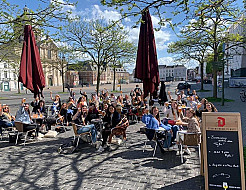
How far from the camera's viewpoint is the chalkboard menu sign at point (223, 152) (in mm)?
3227

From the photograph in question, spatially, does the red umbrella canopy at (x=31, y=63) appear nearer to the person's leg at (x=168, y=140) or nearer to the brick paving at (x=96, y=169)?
the brick paving at (x=96, y=169)

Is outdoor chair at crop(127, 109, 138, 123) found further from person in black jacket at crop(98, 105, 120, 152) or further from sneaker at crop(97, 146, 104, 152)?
sneaker at crop(97, 146, 104, 152)

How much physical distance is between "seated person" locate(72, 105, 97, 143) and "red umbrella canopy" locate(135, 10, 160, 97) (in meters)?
2.20

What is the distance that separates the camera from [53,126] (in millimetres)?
9492

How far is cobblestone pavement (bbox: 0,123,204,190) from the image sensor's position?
13.1ft

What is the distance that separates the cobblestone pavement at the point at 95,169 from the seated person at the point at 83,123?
1.63 ft

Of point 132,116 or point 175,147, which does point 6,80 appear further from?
point 175,147

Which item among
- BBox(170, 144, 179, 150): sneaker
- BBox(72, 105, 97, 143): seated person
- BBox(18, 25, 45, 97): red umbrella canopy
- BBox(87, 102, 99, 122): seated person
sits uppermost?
BBox(18, 25, 45, 97): red umbrella canopy

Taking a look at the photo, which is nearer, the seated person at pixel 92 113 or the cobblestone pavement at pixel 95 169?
the cobblestone pavement at pixel 95 169

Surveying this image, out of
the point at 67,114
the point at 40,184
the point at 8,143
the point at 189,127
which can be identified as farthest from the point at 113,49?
the point at 40,184

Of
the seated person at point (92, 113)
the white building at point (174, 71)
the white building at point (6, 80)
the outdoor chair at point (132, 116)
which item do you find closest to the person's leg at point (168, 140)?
the seated person at point (92, 113)

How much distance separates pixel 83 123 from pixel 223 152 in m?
5.37

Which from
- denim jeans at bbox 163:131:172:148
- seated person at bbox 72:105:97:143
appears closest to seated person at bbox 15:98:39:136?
seated person at bbox 72:105:97:143

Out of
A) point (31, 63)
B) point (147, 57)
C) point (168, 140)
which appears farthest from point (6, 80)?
point (168, 140)
